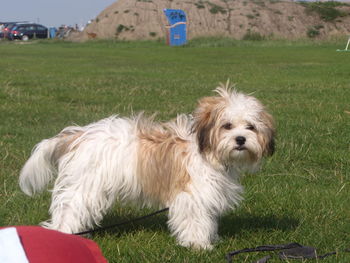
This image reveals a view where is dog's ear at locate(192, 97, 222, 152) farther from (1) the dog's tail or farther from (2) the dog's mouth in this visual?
(1) the dog's tail

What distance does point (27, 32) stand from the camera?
74125 millimetres

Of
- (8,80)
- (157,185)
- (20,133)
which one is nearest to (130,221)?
(157,185)

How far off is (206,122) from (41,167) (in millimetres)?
1389

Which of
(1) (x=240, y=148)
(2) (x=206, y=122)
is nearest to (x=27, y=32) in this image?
(2) (x=206, y=122)

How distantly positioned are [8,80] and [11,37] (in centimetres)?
5996

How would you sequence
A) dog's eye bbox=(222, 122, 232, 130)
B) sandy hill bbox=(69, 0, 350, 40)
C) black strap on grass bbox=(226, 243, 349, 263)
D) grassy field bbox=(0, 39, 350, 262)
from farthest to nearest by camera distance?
sandy hill bbox=(69, 0, 350, 40)
grassy field bbox=(0, 39, 350, 262)
dog's eye bbox=(222, 122, 232, 130)
black strap on grass bbox=(226, 243, 349, 263)

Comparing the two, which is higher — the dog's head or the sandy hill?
the dog's head

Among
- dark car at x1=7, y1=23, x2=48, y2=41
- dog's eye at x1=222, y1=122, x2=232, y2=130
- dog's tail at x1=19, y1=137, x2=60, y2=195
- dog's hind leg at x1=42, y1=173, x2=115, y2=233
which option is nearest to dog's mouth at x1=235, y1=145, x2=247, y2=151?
dog's eye at x1=222, y1=122, x2=232, y2=130

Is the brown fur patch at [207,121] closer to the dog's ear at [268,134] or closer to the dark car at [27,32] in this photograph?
the dog's ear at [268,134]

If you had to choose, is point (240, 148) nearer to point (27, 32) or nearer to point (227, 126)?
point (227, 126)

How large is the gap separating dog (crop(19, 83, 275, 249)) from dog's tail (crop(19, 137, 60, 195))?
0.46ft

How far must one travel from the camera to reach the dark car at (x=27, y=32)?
73.3 meters

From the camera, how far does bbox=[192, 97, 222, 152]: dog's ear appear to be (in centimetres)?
482

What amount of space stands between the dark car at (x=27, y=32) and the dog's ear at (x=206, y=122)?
71.3 metres
